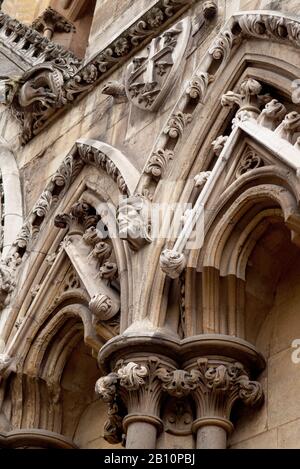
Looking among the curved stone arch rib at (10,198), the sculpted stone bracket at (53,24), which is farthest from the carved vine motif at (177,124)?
the sculpted stone bracket at (53,24)

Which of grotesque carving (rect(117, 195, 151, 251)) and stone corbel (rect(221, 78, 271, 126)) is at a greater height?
stone corbel (rect(221, 78, 271, 126))

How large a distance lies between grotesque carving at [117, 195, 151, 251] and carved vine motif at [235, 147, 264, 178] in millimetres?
698

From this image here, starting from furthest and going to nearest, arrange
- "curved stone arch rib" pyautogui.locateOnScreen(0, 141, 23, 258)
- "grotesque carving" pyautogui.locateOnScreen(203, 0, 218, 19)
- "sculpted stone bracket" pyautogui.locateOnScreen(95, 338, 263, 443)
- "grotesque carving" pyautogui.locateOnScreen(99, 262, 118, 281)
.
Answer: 1. "curved stone arch rib" pyautogui.locateOnScreen(0, 141, 23, 258)
2. "grotesque carving" pyautogui.locateOnScreen(203, 0, 218, 19)
3. "grotesque carving" pyautogui.locateOnScreen(99, 262, 118, 281)
4. "sculpted stone bracket" pyautogui.locateOnScreen(95, 338, 263, 443)

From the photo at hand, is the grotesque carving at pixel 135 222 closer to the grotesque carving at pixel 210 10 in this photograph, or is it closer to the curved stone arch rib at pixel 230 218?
the curved stone arch rib at pixel 230 218

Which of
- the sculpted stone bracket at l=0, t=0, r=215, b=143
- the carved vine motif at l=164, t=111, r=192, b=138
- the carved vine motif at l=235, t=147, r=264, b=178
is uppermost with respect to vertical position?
the sculpted stone bracket at l=0, t=0, r=215, b=143

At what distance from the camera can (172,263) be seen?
18.6 feet

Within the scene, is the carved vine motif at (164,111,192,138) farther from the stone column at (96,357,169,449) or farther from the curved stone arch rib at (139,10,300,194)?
the stone column at (96,357,169,449)

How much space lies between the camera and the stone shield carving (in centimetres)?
707

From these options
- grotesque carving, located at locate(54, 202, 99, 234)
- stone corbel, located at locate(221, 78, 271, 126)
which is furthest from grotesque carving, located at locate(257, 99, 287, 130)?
grotesque carving, located at locate(54, 202, 99, 234)

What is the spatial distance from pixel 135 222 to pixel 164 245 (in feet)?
0.83

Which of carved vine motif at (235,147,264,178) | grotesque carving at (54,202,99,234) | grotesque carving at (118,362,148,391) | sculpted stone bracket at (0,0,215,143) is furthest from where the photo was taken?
sculpted stone bracket at (0,0,215,143)

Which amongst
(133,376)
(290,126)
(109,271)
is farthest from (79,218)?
(290,126)

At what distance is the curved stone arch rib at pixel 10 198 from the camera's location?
8367 millimetres
